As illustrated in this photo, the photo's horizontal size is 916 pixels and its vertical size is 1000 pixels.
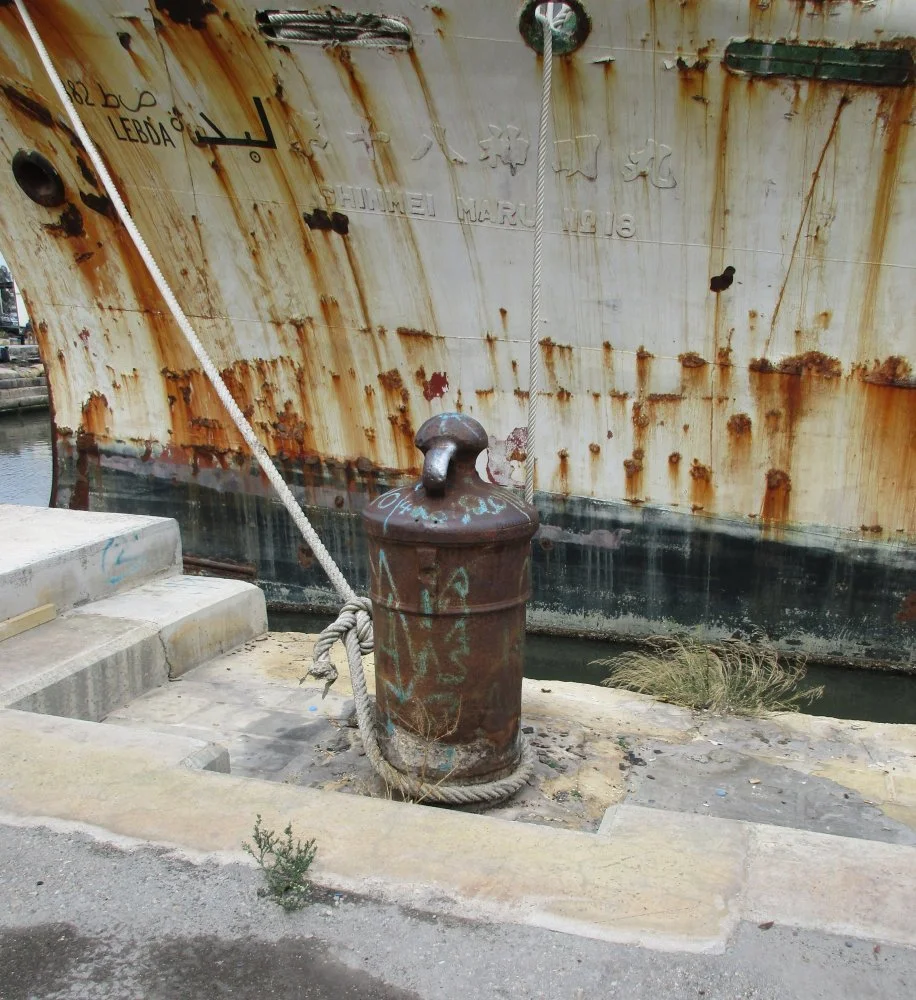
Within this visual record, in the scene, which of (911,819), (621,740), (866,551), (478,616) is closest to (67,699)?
(478,616)

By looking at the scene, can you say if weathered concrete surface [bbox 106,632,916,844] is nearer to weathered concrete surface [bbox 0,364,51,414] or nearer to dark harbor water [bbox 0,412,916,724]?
dark harbor water [bbox 0,412,916,724]

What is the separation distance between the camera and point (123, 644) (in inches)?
135

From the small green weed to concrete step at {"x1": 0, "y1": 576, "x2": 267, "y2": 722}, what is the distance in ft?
4.43

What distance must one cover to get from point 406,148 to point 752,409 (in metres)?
2.64

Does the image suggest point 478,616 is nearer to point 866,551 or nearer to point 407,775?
point 407,775

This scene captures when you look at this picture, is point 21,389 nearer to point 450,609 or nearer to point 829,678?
point 829,678

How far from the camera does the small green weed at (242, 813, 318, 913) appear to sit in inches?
69.9

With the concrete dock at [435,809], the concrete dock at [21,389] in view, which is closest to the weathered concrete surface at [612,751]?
the concrete dock at [435,809]

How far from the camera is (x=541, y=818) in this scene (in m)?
2.75

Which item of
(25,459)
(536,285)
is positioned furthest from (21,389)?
(536,285)

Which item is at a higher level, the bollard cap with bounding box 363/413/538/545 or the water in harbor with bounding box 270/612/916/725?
the bollard cap with bounding box 363/413/538/545

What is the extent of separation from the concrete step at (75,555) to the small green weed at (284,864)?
200 centimetres

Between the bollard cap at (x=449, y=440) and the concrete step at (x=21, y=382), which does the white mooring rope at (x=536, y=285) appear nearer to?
the bollard cap at (x=449, y=440)

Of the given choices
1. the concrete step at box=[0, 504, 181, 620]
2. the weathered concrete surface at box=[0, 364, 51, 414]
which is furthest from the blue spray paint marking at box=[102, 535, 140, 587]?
the weathered concrete surface at box=[0, 364, 51, 414]
